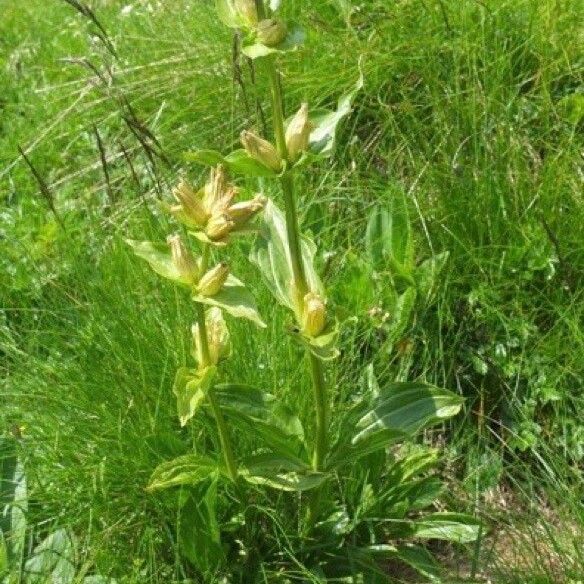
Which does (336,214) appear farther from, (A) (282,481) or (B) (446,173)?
(A) (282,481)

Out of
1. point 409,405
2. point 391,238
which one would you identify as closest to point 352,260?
point 391,238

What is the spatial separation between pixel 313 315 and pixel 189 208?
9.4 inches

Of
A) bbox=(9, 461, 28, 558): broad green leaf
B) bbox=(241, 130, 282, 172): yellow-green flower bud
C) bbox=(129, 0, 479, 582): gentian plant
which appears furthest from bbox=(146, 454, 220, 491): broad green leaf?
bbox=(241, 130, 282, 172): yellow-green flower bud

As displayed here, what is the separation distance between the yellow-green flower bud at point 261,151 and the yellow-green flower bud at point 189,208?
0.33ft

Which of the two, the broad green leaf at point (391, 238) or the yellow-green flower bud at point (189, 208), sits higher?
the yellow-green flower bud at point (189, 208)

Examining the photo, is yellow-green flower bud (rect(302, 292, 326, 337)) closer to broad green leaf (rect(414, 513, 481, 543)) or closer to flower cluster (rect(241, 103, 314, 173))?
flower cluster (rect(241, 103, 314, 173))

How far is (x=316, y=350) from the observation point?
4.59ft

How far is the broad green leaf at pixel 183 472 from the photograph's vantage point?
1.46 m

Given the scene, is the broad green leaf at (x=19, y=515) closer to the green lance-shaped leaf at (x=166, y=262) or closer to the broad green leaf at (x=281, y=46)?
the green lance-shaped leaf at (x=166, y=262)

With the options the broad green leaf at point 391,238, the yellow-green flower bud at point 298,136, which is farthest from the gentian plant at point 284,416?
the broad green leaf at point 391,238

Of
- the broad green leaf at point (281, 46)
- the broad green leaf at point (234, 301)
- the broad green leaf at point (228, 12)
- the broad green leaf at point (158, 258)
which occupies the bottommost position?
the broad green leaf at point (234, 301)

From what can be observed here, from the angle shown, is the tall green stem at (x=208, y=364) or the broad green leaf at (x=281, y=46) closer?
the broad green leaf at (x=281, y=46)

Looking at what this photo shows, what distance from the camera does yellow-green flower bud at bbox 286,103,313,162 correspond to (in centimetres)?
138

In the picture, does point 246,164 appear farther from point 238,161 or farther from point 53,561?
point 53,561
